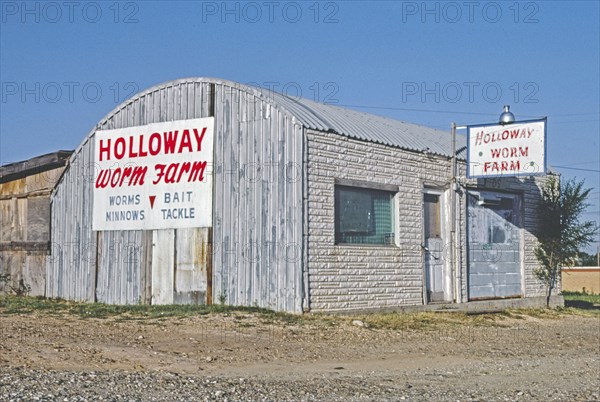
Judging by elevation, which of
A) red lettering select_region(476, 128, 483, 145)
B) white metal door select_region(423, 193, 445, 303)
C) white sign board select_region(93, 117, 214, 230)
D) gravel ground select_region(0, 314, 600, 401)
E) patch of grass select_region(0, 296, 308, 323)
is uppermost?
red lettering select_region(476, 128, 483, 145)

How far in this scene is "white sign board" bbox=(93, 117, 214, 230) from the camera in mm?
19203

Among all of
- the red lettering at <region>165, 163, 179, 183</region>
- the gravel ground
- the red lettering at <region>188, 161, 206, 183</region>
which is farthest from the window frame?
the red lettering at <region>165, 163, 179, 183</region>

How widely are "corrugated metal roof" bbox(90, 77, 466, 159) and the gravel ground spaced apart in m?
4.47

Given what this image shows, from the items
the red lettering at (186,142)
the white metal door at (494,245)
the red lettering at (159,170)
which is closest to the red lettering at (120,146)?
the red lettering at (159,170)

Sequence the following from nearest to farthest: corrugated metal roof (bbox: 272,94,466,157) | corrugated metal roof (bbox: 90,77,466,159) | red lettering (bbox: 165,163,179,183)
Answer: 1. corrugated metal roof (bbox: 90,77,466,159)
2. corrugated metal roof (bbox: 272,94,466,157)
3. red lettering (bbox: 165,163,179,183)

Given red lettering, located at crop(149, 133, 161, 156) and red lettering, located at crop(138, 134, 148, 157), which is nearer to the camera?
red lettering, located at crop(149, 133, 161, 156)

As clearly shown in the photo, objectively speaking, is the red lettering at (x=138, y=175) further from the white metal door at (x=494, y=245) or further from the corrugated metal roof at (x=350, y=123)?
the white metal door at (x=494, y=245)

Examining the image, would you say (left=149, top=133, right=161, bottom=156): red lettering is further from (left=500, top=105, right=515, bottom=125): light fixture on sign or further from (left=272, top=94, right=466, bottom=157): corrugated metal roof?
(left=500, top=105, right=515, bottom=125): light fixture on sign

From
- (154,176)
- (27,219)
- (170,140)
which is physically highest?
(170,140)

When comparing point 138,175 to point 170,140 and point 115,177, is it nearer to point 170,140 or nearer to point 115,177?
point 115,177

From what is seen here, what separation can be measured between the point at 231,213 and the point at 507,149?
735cm

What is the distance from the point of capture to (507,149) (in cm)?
2134

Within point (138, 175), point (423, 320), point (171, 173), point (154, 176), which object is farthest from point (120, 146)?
point (423, 320)

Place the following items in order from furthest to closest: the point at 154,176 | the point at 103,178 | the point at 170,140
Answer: the point at 103,178 < the point at 154,176 < the point at 170,140
